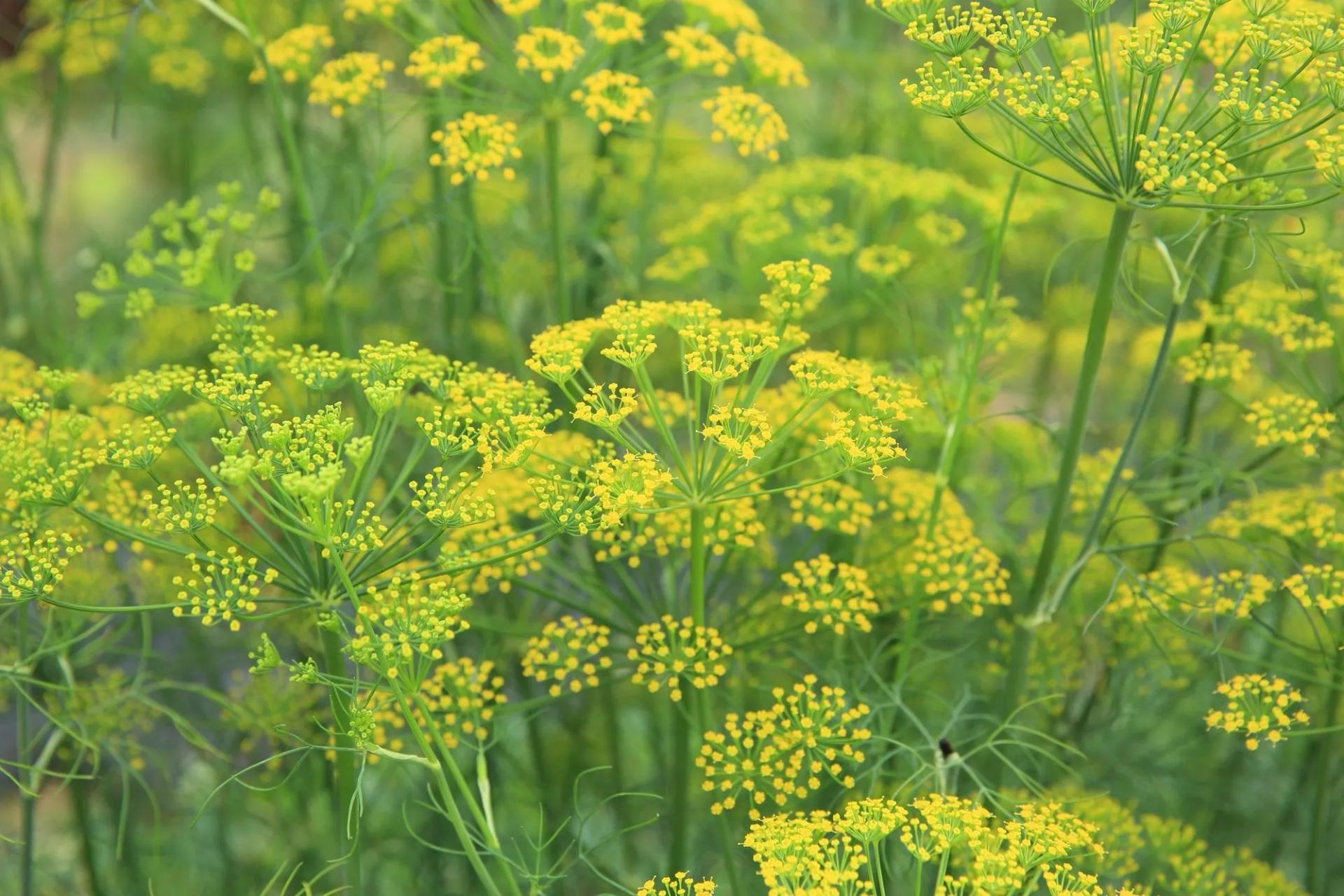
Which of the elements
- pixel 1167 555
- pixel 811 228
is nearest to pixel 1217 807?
pixel 1167 555

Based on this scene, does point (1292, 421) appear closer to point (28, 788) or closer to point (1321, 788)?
point (1321, 788)

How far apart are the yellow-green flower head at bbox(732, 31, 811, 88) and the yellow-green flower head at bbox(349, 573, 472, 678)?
4.14 ft

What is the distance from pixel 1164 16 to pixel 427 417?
1.35 metres

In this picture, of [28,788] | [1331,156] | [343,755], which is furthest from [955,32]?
[28,788]

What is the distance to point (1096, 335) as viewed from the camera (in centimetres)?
216

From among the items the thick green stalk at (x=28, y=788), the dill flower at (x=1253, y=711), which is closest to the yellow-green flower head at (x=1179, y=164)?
the dill flower at (x=1253, y=711)

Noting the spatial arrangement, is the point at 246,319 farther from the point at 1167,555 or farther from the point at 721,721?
the point at 1167,555

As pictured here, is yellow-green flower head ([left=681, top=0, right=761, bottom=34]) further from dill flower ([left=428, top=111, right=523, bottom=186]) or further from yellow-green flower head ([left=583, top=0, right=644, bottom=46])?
dill flower ([left=428, top=111, right=523, bottom=186])

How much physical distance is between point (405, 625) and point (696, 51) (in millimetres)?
1277

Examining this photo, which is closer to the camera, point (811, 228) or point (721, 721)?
point (721, 721)

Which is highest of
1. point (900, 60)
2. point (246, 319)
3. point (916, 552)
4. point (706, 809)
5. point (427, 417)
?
point (900, 60)

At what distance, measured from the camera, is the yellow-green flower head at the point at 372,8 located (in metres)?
2.58

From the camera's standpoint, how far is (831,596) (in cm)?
235

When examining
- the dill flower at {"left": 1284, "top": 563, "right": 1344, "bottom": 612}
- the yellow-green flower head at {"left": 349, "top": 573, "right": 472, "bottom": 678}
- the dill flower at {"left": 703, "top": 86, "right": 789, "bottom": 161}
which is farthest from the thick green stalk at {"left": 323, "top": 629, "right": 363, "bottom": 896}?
the dill flower at {"left": 1284, "top": 563, "right": 1344, "bottom": 612}
